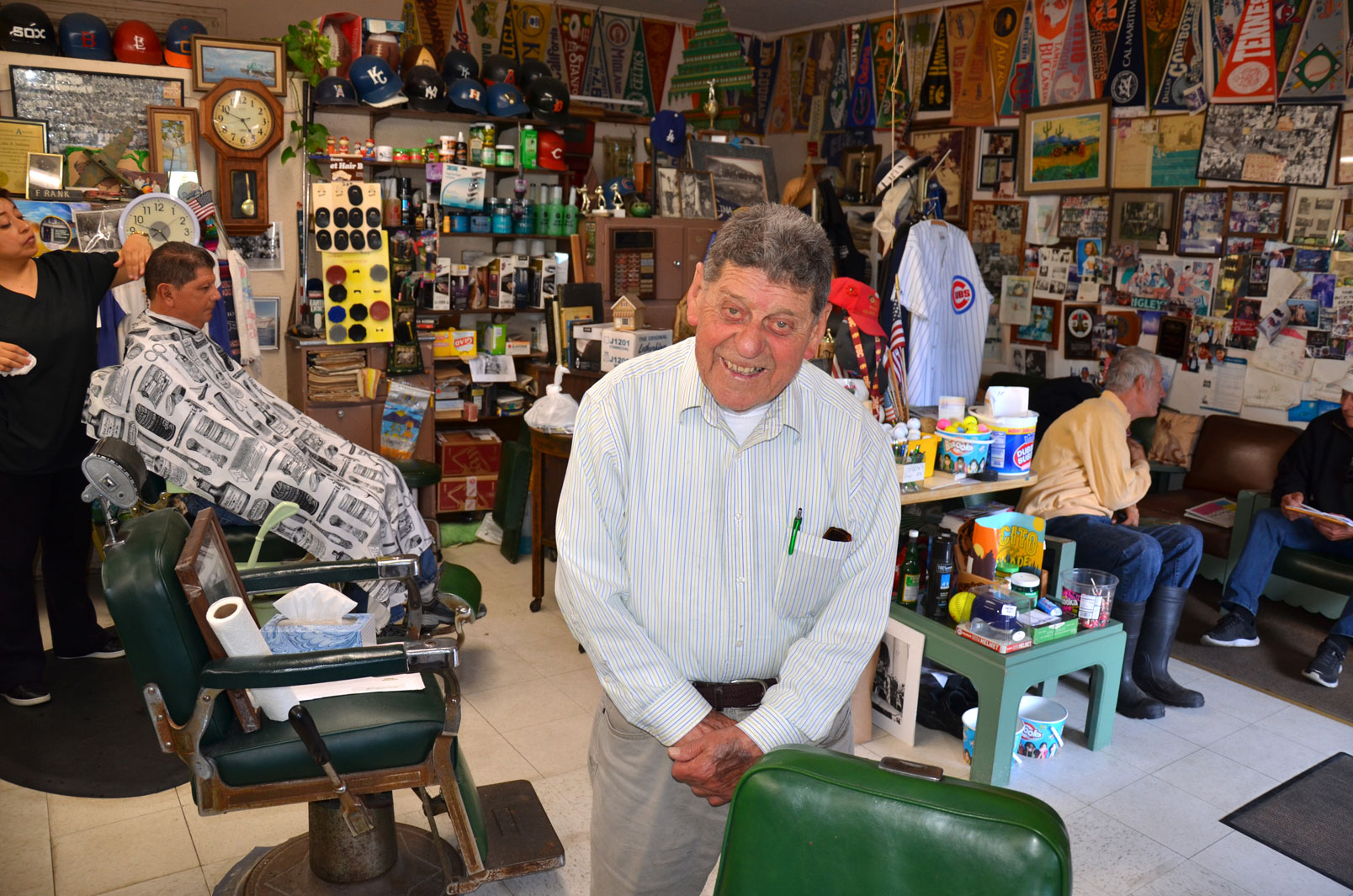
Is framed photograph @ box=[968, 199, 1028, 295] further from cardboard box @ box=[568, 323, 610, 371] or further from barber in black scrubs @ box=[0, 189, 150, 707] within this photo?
barber in black scrubs @ box=[0, 189, 150, 707]

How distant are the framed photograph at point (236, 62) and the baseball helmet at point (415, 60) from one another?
0.72 meters

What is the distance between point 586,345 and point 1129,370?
233 cm

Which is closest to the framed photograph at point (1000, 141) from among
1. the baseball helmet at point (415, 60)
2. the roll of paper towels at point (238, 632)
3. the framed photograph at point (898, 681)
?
the baseball helmet at point (415, 60)

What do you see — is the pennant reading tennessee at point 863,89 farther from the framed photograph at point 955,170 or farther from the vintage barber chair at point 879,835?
the vintage barber chair at point 879,835

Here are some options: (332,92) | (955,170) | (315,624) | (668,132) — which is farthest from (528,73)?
(315,624)

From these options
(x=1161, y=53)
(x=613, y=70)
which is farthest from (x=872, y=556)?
(x=613, y=70)

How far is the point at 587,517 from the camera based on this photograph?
1751 mm

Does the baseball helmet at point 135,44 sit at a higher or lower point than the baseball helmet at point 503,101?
higher

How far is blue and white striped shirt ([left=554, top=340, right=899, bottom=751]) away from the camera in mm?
1735

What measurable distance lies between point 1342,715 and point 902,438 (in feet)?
6.86

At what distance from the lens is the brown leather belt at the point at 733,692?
1.81 metres

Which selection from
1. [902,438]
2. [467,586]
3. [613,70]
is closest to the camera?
[902,438]

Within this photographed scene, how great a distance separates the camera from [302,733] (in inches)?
84.6

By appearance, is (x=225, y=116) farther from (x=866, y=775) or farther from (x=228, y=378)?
(x=866, y=775)
